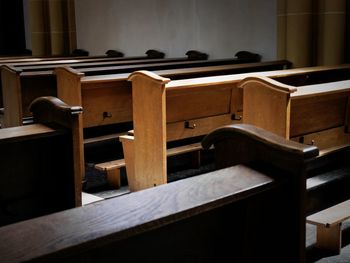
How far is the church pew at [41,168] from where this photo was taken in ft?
8.29

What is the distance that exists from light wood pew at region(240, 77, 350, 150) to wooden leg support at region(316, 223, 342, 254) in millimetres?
621

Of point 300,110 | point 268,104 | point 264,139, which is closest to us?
point 264,139

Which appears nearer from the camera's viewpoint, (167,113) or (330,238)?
(330,238)

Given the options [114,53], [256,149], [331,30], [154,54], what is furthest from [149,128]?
[114,53]

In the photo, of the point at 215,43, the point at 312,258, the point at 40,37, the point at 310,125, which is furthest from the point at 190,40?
the point at 312,258

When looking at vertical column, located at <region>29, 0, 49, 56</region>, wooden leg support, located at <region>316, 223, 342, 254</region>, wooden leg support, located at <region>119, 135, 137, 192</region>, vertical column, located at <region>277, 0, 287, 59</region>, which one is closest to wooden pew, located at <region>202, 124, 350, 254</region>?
wooden leg support, located at <region>316, 223, 342, 254</region>

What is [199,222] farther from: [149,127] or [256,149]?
[149,127]

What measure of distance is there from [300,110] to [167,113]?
108 centimetres

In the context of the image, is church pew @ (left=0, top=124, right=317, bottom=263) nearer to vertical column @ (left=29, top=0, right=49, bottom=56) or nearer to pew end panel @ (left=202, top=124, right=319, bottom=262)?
pew end panel @ (left=202, top=124, right=319, bottom=262)

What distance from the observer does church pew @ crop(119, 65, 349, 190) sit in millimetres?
4137

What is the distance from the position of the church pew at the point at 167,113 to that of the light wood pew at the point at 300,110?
672mm

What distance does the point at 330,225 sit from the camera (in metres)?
3.14

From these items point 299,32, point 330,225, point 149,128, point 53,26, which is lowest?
point 330,225

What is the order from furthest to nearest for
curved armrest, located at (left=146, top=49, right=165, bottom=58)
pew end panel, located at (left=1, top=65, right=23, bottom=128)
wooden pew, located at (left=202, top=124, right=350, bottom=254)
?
curved armrest, located at (left=146, top=49, right=165, bottom=58) → pew end panel, located at (left=1, top=65, right=23, bottom=128) → wooden pew, located at (left=202, top=124, right=350, bottom=254)
